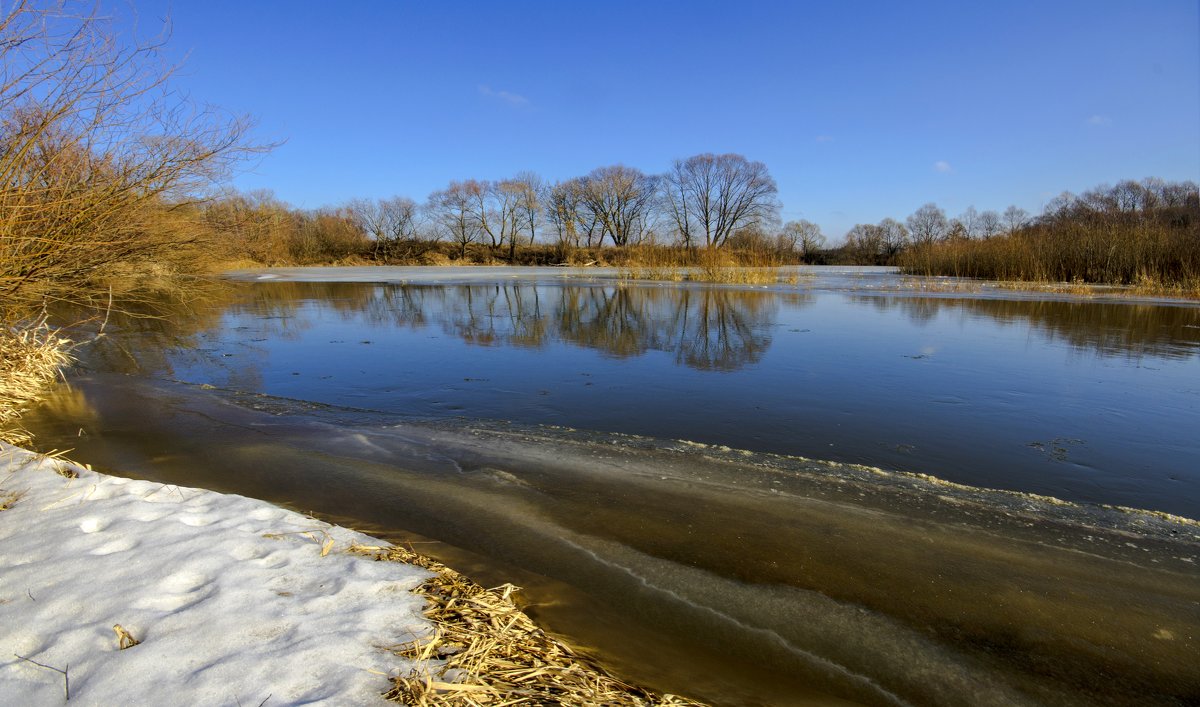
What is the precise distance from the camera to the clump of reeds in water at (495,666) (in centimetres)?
170

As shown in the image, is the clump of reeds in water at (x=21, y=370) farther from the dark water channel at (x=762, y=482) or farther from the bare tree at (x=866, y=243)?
the bare tree at (x=866, y=243)

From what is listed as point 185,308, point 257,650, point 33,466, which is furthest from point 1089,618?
point 185,308

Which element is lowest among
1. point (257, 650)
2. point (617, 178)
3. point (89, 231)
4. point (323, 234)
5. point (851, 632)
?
point (851, 632)

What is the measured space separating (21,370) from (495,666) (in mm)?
7403

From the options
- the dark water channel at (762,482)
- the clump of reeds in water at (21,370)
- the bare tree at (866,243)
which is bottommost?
the dark water channel at (762,482)

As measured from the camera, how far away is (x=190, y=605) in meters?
2.16

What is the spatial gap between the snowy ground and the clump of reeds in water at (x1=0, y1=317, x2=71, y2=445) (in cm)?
336

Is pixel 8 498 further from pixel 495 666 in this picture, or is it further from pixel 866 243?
→ pixel 866 243

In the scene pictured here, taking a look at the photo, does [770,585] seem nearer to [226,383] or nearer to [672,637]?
[672,637]

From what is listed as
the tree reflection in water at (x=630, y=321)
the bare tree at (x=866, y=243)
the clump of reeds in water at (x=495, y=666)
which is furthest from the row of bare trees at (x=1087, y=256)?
the bare tree at (x=866, y=243)

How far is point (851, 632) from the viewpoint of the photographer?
238 centimetres

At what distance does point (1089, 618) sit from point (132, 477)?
5.45 m

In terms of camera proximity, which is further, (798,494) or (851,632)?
(798,494)

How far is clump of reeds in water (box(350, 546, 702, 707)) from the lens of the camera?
1.70 meters
